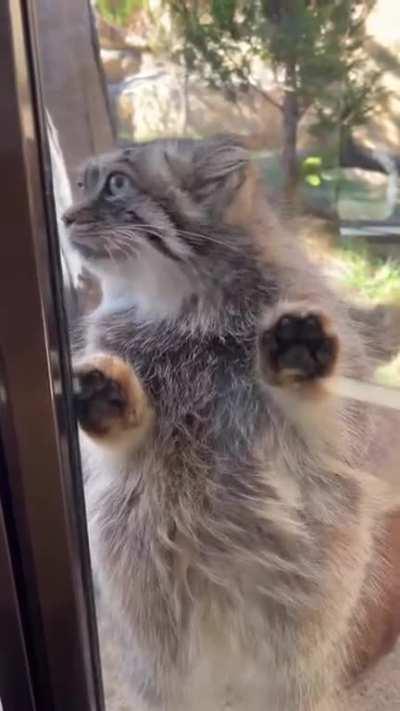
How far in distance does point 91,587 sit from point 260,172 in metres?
0.50

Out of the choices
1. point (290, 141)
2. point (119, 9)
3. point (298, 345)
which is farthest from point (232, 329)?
point (119, 9)

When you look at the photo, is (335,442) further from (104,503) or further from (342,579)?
(104,503)

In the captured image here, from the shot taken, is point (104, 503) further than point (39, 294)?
Yes

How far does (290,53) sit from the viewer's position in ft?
2.35

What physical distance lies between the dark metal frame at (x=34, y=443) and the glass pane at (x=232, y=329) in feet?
0.15

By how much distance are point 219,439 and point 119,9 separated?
1.47 feet

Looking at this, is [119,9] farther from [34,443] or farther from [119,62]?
[34,443]

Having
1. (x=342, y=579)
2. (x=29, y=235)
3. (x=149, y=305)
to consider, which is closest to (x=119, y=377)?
(x=149, y=305)

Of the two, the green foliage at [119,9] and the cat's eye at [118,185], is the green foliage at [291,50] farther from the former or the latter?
the cat's eye at [118,185]

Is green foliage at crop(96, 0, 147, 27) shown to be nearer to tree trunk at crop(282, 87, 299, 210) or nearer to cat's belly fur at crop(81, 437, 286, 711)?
tree trunk at crop(282, 87, 299, 210)

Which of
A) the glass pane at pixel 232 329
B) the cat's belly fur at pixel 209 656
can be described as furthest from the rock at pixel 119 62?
the cat's belly fur at pixel 209 656

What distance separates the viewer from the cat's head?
0.78 meters

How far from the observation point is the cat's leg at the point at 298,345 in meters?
0.75

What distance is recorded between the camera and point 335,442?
885mm
